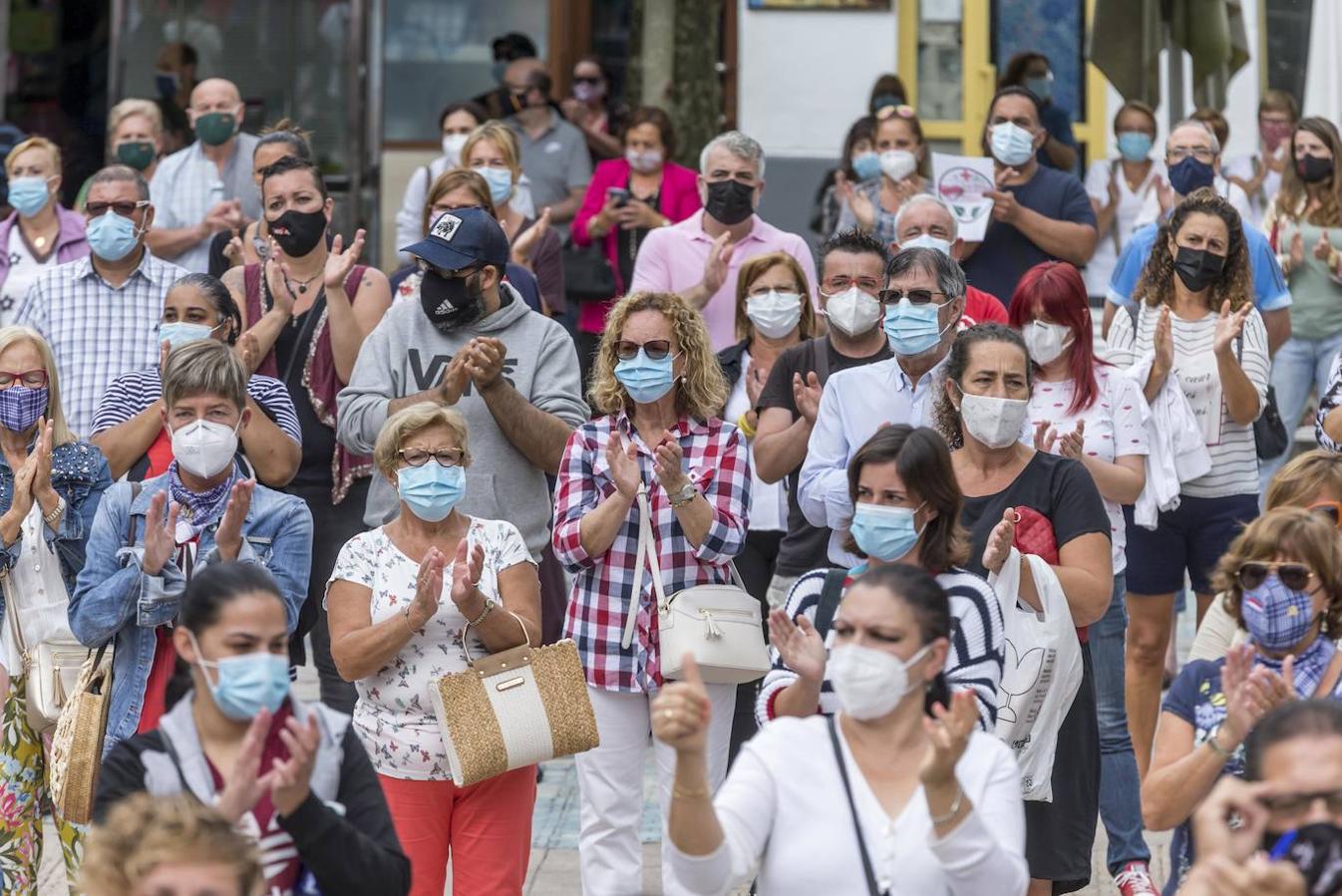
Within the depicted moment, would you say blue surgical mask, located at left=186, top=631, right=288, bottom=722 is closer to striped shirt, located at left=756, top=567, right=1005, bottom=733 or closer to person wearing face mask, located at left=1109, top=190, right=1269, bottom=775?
striped shirt, located at left=756, top=567, right=1005, bottom=733

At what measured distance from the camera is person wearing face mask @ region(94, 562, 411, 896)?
14.0 ft

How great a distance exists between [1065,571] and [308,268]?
3.19 meters

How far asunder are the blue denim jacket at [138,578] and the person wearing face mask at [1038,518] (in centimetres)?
184

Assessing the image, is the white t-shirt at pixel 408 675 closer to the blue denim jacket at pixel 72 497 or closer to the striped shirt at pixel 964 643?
the blue denim jacket at pixel 72 497

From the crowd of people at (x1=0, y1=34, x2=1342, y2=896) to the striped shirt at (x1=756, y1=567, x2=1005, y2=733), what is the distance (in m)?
0.01

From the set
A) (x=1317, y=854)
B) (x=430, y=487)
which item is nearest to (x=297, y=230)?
(x=430, y=487)

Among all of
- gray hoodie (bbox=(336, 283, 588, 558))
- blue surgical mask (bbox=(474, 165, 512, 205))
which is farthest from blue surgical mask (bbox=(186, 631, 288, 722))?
blue surgical mask (bbox=(474, 165, 512, 205))

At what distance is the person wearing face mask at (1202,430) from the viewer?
7777mm

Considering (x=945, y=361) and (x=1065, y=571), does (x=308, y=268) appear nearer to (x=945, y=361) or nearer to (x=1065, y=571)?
(x=945, y=361)

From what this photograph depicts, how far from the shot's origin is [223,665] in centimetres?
446

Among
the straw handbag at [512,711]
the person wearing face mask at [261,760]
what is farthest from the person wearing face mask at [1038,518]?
the person wearing face mask at [261,760]

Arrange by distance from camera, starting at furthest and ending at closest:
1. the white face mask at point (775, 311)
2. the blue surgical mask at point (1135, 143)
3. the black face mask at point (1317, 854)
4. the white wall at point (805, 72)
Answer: the white wall at point (805, 72), the blue surgical mask at point (1135, 143), the white face mask at point (775, 311), the black face mask at point (1317, 854)

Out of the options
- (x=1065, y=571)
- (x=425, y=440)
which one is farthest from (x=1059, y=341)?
(x=425, y=440)

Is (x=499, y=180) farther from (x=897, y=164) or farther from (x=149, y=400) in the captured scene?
(x=149, y=400)
